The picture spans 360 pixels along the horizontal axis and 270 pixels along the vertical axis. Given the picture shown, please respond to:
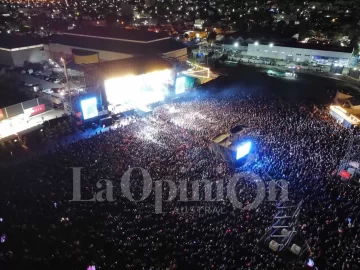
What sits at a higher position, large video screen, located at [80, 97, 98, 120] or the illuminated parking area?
large video screen, located at [80, 97, 98, 120]

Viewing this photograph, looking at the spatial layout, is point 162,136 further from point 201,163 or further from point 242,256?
point 242,256

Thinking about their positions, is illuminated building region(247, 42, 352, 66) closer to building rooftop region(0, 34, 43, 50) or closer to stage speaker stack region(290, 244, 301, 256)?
building rooftop region(0, 34, 43, 50)

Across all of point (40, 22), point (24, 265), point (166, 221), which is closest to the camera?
point (24, 265)

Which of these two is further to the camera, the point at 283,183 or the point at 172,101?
the point at 172,101

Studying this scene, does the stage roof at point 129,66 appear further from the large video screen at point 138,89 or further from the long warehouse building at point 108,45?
the long warehouse building at point 108,45

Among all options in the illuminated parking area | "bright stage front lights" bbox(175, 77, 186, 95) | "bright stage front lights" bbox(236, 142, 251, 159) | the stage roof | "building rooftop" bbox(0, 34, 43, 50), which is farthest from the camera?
"building rooftop" bbox(0, 34, 43, 50)

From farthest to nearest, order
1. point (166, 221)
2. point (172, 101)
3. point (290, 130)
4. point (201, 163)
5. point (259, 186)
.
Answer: point (172, 101), point (290, 130), point (201, 163), point (259, 186), point (166, 221)

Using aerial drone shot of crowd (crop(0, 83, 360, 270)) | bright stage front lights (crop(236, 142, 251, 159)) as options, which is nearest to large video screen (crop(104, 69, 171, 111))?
aerial drone shot of crowd (crop(0, 83, 360, 270))

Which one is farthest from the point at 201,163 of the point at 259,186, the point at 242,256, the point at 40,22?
the point at 40,22
